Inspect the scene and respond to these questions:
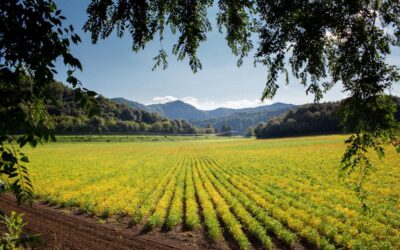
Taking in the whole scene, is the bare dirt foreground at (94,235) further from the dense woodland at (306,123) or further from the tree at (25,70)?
the dense woodland at (306,123)

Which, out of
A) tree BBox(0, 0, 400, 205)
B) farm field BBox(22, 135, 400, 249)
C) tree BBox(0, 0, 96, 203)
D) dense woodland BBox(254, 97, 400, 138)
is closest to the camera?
tree BBox(0, 0, 96, 203)

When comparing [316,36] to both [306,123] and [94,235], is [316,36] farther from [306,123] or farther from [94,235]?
[306,123]

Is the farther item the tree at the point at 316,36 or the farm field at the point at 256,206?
the farm field at the point at 256,206

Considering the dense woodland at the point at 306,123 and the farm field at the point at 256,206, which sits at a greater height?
the dense woodland at the point at 306,123

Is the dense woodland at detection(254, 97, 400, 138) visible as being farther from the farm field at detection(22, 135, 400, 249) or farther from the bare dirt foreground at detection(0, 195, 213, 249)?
the bare dirt foreground at detection(0, 195, 213, 249)

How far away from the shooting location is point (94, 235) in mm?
11781

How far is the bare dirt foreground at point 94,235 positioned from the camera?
1079 centimetres

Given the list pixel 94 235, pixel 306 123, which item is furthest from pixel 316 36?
pixel 306 123

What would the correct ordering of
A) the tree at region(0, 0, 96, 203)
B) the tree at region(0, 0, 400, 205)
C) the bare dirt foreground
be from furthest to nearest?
1. the bare dirt foreground
2. the tree at region(0, 0, 400, 205)
3. the tree at region(0, 0, 96, 203)

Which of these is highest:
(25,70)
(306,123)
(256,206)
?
(306,123)

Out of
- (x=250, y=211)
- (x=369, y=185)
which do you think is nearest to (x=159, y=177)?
(x=250, y=211)

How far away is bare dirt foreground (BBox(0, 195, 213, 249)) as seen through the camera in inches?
425

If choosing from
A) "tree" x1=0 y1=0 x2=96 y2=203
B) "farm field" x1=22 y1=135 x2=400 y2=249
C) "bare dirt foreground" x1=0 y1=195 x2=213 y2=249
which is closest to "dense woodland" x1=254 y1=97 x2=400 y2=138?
"farm field" x1=22 y1=135 x2=400 y2=249

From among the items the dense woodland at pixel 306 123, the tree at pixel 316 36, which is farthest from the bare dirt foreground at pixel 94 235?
the dense woodland at pixel 306 123
